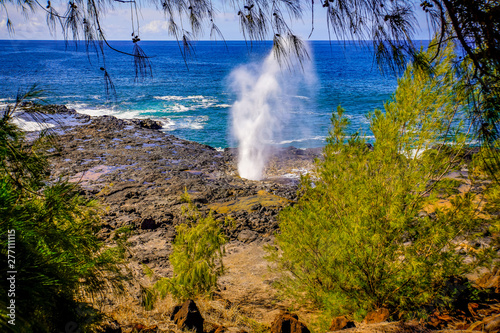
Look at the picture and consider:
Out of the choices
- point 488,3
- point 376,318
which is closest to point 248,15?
point 488,3

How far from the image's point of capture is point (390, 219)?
4004 mm

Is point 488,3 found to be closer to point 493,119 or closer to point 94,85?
point 493,119

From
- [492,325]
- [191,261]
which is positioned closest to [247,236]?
[191,261]

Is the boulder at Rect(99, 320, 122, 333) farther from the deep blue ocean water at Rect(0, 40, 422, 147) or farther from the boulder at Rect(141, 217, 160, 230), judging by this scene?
the deep blue ocean water at Rect(0, 40, 422, 147)

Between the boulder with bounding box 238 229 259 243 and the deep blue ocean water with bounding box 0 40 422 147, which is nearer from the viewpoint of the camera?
the boulder with bounding box 238 229 259 243

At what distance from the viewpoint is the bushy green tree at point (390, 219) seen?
385 centimetres

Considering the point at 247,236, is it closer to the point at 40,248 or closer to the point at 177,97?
the point at 40,248

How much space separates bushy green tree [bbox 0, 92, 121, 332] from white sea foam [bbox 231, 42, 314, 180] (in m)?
6.05

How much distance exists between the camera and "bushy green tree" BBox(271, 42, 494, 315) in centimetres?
385

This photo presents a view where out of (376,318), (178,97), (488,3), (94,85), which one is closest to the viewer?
(488,3)

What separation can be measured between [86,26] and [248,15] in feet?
4.27

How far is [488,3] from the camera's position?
69.4 inches

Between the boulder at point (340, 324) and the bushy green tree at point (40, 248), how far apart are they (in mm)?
2952

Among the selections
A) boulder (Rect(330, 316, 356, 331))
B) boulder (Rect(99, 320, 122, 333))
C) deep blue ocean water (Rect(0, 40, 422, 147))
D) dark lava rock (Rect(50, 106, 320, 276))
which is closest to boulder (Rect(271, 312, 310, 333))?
boulder (Rect(330, 316, 356, 331))
